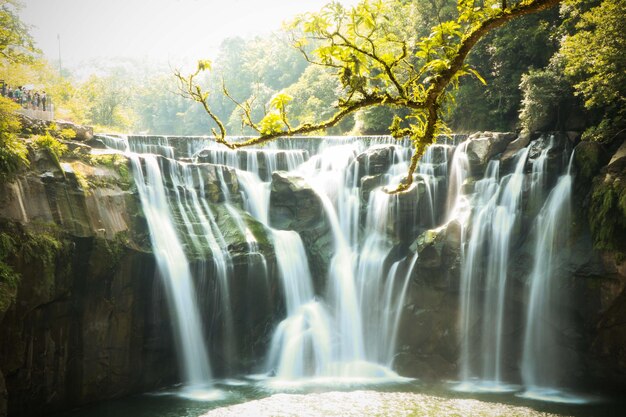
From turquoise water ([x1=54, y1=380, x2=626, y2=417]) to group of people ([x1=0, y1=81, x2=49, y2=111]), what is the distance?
12.6 metres

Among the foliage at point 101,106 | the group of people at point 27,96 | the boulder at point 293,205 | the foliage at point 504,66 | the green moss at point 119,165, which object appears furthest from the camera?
the foliage at point 101,106

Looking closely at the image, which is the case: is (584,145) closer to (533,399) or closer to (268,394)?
(533,399)

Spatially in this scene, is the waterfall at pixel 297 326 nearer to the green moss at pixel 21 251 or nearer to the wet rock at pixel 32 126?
the green moss at pixel 21 251

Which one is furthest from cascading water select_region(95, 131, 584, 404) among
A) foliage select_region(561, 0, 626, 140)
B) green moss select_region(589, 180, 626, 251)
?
foliage select_region(561, 0, 626, 140)

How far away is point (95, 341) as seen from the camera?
12.5 m

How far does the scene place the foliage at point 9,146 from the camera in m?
11.0

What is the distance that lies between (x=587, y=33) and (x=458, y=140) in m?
5.99

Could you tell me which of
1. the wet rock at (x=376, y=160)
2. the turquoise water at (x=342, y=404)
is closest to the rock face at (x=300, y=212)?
the wet rock at (x=376, y=160)

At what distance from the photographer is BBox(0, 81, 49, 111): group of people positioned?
18484mm

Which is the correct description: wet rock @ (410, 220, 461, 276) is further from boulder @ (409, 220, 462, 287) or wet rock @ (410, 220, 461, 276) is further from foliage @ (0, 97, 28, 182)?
foliage @ (0, 97, 28, 182)

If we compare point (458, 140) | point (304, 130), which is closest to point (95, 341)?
point (304, 130)

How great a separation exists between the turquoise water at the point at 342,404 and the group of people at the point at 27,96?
41.3 ft

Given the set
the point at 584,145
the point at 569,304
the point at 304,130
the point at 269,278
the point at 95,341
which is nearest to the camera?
the point at 304,130

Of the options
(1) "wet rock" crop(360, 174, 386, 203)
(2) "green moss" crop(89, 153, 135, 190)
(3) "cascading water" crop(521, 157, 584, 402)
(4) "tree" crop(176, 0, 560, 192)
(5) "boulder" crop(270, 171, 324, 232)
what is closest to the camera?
(4) "tree" crop(176, 0, 560, 192)
